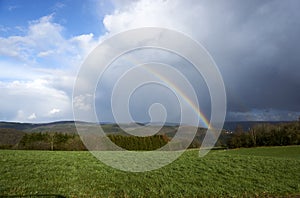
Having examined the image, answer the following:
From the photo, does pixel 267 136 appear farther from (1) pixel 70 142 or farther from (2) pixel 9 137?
(2) pixel 9 137

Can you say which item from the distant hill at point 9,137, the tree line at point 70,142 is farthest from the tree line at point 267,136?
the distant hill at point 9,137

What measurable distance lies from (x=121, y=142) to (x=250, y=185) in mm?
68140

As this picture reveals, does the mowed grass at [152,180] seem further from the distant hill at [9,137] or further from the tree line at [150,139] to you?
the distant hill at [9,137]

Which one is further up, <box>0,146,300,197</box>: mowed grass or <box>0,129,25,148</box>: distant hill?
<box>0,129,25,148</box>: distant hill

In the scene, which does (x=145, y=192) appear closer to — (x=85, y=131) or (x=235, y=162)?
(x=235, y=162)

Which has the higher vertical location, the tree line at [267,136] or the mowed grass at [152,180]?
the tree line at [267,136]

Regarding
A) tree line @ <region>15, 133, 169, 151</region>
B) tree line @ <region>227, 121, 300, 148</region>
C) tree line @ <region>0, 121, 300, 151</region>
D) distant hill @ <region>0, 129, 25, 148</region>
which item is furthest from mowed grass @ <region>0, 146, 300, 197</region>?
tree line @ <region>227, 121, 300, 148</region>

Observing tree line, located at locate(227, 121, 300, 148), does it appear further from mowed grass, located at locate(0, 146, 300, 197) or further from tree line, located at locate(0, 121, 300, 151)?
mowed grass, located at locate(0, 146, 300, 197)

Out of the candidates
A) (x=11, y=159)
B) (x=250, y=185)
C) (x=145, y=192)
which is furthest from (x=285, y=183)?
(x=11, y=159)

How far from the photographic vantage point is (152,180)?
25.1 m

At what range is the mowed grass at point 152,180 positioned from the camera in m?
21.4

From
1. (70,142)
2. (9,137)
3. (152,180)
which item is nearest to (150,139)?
(70,142)

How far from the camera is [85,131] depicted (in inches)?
3652

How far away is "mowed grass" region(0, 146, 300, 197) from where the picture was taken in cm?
2144
